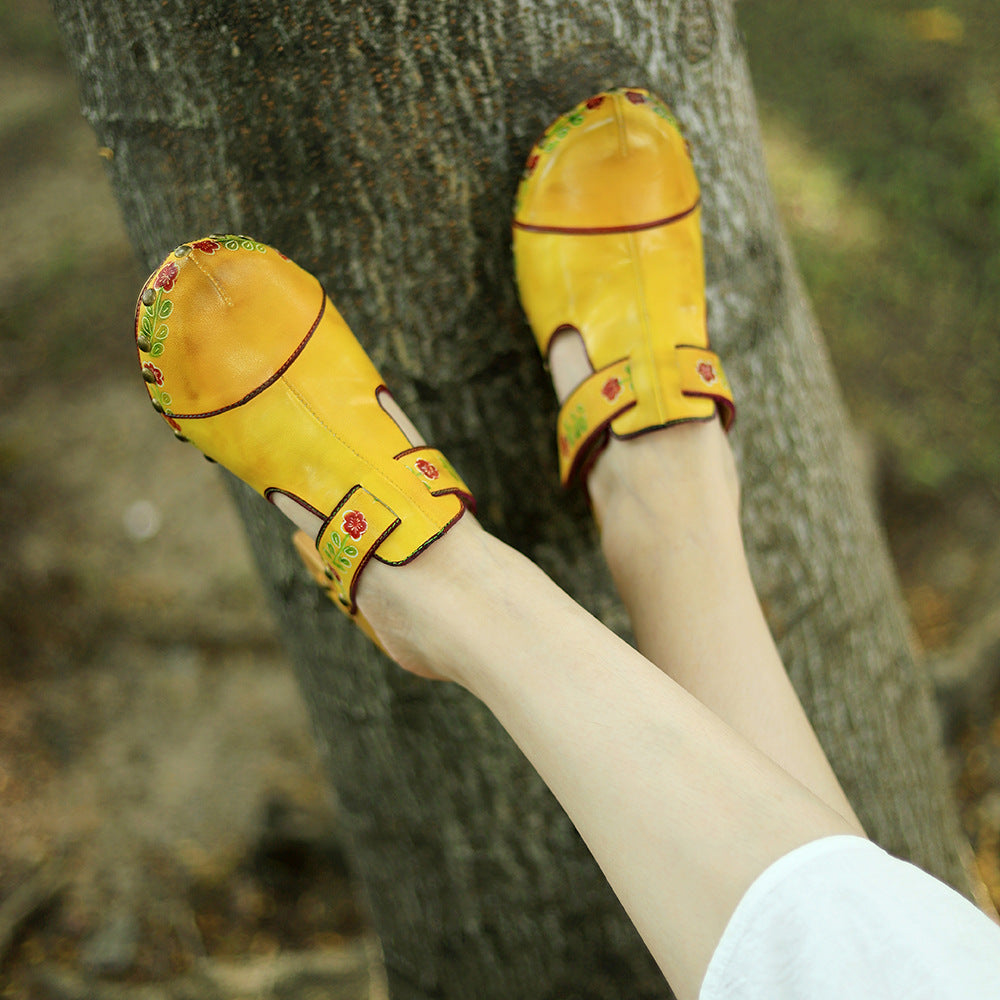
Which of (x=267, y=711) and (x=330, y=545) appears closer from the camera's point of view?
(x=330, y=545)

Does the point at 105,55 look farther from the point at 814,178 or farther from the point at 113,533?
the point at 814,178

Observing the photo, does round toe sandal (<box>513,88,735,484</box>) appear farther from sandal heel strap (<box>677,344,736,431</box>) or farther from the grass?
the grass

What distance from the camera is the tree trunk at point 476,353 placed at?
101 cm

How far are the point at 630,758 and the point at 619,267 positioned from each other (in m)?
0.78

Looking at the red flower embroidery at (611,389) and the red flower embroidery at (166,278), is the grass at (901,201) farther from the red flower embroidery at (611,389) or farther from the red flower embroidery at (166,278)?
the red flower embroidery at (166,278)

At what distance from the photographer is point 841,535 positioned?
134cm

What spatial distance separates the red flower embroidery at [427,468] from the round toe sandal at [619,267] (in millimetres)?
200

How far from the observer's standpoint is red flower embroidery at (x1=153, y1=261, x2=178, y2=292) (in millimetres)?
1035

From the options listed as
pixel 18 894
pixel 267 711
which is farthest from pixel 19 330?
pixel 18 894

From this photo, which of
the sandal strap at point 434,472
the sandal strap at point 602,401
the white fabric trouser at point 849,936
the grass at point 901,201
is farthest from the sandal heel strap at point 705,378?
the grass at point 901,201

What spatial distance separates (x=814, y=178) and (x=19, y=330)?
10.6 feet

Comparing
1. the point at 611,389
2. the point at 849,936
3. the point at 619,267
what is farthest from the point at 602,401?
the point at 849,936

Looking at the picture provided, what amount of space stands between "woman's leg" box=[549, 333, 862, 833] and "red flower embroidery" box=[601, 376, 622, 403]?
38mm

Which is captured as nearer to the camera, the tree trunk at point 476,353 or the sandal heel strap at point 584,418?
the tree trunk at point 476,353
